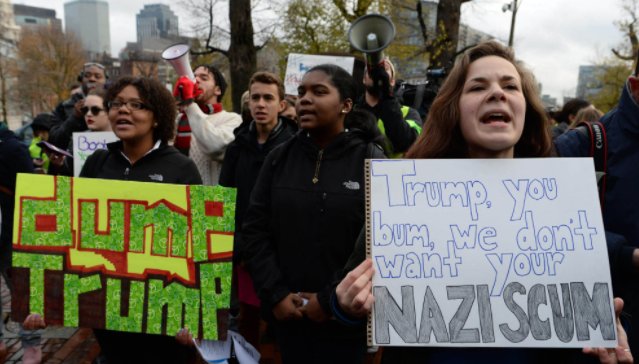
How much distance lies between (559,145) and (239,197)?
81.1 inches

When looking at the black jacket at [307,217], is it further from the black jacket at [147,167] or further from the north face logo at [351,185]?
the black jacket at [147,167]

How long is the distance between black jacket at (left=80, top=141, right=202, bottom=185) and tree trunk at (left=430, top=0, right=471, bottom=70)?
1062 centimetres

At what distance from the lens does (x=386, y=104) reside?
10.1 feet

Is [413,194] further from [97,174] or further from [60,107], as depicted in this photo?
[60,107]

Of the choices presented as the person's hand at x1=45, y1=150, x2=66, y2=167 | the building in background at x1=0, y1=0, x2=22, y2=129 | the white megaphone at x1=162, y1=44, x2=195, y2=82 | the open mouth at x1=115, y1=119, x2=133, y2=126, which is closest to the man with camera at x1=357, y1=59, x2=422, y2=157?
the open mouth at x1=115, y1=119, x2=133, y2=126

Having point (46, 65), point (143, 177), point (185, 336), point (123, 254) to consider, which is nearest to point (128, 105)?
point (143, 177)

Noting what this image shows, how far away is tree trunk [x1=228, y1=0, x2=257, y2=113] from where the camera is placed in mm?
9805

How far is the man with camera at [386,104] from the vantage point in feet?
9.80

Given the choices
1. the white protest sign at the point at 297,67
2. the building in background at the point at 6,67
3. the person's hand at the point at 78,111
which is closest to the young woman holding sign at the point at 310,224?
the white protest sign at the point at 297,67

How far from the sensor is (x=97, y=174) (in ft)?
8.41

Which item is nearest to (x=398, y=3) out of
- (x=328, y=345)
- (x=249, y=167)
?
(x=249, y=167)

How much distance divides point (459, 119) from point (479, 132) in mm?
140

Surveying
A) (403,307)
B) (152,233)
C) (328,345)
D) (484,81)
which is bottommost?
(328,345)

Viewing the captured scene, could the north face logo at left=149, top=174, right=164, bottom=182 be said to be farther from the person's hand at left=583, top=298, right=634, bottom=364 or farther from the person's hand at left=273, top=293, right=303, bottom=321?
the person's hand at left=583, top=298, right=634, bottom=364
